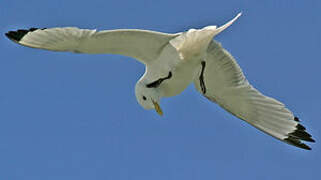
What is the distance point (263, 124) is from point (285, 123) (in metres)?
0.23

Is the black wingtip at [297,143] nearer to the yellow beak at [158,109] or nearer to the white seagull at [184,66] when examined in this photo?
the white seagull at [184,66]

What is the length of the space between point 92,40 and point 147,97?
2.64 ft

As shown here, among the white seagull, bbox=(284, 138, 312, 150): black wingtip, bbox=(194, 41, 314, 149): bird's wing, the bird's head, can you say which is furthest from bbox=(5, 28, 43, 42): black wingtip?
bbox=(284, 138, 312, 150): black wingtip

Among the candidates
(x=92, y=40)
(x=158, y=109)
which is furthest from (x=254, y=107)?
(x=92, y=40)

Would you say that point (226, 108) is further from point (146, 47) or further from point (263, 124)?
point (146, 47)

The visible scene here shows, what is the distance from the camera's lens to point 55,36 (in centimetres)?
756

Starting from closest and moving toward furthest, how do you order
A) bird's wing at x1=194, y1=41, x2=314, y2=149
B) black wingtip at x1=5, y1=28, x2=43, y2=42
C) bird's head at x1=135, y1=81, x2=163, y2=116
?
black wingtip at x1=5, y1=28, x2=43, y2=42
bird's head at x1=135, y1=81, x2=163, y2=116
bird's wing at x1=194, y1=41, x2=314, y2=149

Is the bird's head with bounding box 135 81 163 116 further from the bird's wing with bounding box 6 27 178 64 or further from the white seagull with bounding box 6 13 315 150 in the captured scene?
the bird's wing with bounding box 6 27 178 64

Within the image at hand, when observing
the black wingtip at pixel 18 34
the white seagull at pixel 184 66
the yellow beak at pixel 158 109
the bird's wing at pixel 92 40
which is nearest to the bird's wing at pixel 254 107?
the white seagull at pixel 184 66

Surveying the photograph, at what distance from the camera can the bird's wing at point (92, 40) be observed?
7545 millimetres

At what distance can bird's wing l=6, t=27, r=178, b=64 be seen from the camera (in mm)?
7545

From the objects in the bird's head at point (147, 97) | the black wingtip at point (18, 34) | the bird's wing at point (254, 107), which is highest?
the black wingtip at point (18, 34)

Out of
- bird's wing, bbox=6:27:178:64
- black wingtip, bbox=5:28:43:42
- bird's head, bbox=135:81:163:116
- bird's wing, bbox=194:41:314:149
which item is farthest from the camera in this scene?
bird's wing, bbox=194:41:314:149

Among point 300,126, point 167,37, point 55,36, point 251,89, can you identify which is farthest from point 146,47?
point 300,126
